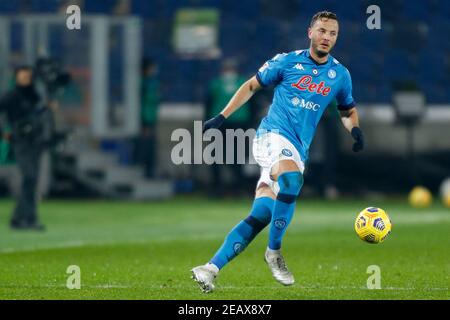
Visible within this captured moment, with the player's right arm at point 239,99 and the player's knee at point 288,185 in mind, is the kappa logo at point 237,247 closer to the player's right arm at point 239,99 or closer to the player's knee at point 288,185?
the player's knee at point 288,185

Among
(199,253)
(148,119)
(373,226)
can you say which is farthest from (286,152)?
(148,119)

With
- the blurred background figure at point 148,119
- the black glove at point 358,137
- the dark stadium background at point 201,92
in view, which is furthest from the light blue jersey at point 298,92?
the blurred background figure at point 148,119

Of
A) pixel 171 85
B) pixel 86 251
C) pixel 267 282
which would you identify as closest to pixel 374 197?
pixel 171 85

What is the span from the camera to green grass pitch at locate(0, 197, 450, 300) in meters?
10.8

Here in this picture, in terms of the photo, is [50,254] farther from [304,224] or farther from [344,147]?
[344,147]

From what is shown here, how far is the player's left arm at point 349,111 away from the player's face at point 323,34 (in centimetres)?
39

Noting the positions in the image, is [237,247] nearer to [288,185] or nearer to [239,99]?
[288,185]

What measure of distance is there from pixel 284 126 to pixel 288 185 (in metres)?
0.54

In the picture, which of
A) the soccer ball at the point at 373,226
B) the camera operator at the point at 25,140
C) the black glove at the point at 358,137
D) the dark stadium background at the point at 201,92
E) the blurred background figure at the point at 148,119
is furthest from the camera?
the blurred background figure at the point at 148,119

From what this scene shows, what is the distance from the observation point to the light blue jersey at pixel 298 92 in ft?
35.9

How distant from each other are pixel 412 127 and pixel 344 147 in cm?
132

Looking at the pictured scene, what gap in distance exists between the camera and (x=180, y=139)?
24.8 meters

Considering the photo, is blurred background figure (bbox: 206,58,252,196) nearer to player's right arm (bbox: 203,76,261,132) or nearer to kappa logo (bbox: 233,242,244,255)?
player's right arm (bbox: 203,76,261,132)

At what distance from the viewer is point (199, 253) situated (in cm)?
1462
